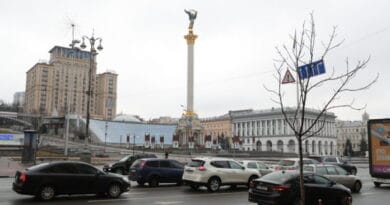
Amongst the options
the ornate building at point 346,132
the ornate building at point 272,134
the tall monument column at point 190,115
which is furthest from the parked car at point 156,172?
the ornate building at point 346,132

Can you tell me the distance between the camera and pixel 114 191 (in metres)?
17.2

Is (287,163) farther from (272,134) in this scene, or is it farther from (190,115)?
(272,134)

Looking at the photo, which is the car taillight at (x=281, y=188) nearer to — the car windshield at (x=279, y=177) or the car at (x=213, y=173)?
the car windshield at (x=279, y=177)

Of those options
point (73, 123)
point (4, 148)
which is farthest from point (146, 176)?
point (73, 123)

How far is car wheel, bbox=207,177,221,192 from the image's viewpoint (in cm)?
2016

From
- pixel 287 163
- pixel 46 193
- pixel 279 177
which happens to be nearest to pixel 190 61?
pixel 287 163

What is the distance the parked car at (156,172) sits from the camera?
22547mm

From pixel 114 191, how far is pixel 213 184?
209 inches

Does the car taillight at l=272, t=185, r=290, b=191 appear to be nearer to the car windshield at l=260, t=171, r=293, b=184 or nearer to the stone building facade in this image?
the car windshield at l=260, t=171, r=293, b=184

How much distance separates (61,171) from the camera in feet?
53.1

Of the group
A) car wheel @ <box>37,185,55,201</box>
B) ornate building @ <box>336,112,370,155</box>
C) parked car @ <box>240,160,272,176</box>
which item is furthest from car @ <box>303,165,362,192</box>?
ornate building @ <box>336,112,370,155</box>

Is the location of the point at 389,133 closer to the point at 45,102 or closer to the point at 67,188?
the point at 67,188

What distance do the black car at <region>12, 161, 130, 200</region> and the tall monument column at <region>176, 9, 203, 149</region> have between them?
247ft

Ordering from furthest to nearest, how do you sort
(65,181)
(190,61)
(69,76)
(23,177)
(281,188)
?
1. (190,61)
2. (69,76)
3. (65,181)
4. (23,177)
5. (281,188)
